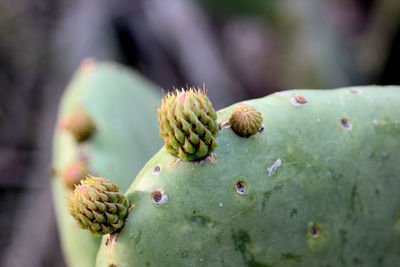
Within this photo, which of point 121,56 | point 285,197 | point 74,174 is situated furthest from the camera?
point 121,56

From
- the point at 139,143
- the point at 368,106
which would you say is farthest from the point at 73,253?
the point at 368,106

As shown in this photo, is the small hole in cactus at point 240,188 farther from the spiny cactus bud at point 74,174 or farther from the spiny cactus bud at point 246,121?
the spiny cactus bud at point 74,174

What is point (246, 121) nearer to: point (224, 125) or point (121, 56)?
point (224, 125)

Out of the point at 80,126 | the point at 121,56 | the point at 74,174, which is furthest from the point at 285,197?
the point at 121,56

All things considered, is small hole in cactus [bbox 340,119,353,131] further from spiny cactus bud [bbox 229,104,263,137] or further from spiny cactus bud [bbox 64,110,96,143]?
spiny cactus bud [bbox 64,110,96,143]

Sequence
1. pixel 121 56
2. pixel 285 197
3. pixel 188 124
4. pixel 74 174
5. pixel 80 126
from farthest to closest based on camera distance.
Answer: pixel 121 56
pixel 80 126
pixel 74 174
pixel 285 197
pixel 188 124

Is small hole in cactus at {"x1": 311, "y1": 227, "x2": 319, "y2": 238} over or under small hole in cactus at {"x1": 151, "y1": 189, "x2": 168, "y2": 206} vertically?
under

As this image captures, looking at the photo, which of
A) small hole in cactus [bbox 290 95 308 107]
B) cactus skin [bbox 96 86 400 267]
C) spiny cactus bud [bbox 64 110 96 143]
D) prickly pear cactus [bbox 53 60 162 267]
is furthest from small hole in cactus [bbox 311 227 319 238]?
spiny cactus bud [bbox 64 110 96 143]
